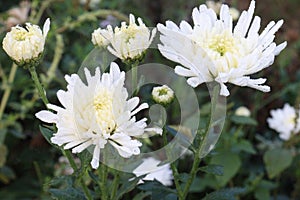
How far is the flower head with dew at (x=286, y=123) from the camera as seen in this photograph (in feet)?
4.31

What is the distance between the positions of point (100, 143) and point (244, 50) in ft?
0.66

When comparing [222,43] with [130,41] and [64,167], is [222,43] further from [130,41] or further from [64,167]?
[64,167]

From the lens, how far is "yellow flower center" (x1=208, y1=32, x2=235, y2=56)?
2.23 ft

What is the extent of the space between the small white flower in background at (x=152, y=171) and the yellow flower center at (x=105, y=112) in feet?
0.65

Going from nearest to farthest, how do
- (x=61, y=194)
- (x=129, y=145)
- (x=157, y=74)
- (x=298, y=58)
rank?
1. (x=129, y=145)
2. (x=61, y=194)
3. (x=157, y=74)
4. (x=298, y=58)

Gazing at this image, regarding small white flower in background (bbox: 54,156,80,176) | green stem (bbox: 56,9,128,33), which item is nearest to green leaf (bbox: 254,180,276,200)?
small white flower in background (bbox: 54,156,80,176)

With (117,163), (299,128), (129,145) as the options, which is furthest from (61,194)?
(299,128)

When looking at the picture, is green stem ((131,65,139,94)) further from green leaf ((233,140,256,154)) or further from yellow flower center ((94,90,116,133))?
green leaf ((233,140,256,154))

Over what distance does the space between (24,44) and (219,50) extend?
0.23 meters

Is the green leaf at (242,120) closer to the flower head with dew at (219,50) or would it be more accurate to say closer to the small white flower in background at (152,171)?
the small white flower in background at (152,171)

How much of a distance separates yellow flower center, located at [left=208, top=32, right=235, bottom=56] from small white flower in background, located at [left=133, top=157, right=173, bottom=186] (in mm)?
236

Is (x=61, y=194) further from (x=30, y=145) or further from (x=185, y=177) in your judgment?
(x=30, y=145)

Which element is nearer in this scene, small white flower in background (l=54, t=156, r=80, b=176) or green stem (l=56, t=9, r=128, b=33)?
small white flower in background (l=54, t=156, r=80, b=176)

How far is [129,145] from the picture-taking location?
63 centimetres
